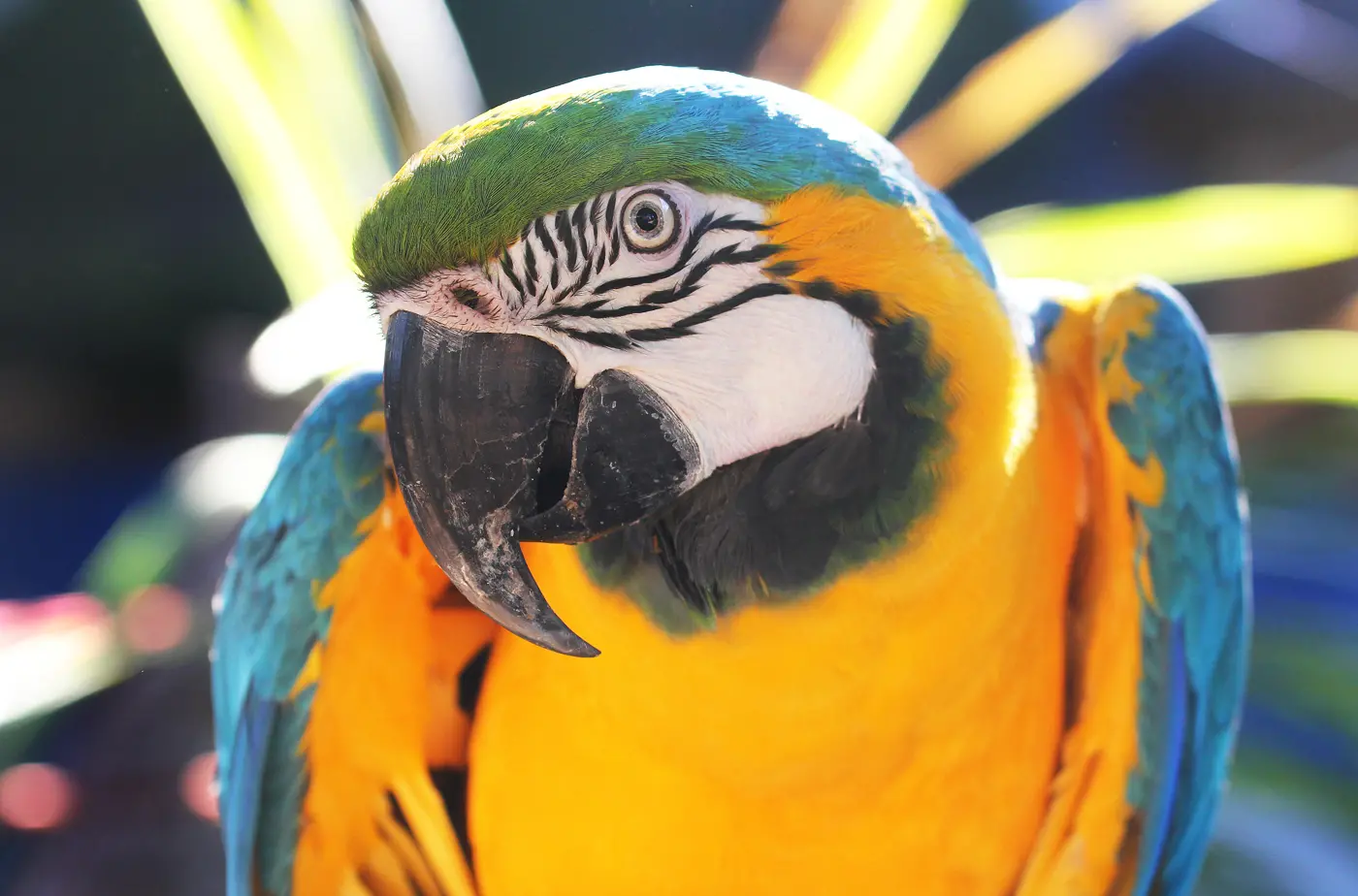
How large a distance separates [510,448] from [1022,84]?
1.51 m

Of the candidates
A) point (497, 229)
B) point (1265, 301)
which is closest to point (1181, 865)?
point (497, 229)

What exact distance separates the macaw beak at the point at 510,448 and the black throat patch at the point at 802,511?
0.18 ft

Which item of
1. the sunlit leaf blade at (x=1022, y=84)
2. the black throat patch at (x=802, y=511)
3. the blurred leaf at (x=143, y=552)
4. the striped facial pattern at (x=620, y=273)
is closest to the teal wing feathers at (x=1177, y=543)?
the black throat patch at (x=802, y=511)

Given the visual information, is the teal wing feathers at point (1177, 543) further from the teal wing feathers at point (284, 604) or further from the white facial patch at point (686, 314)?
the teal wing feathers at point (284, 604)

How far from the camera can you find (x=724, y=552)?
707 millimetres

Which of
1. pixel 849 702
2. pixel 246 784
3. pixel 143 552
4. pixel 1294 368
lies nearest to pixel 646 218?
pixel 849 702

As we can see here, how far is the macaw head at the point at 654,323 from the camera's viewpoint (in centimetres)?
58

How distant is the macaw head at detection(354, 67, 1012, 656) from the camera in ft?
1.89

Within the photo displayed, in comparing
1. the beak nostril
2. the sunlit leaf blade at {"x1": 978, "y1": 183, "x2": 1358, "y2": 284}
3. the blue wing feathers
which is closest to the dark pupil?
the beak nostril

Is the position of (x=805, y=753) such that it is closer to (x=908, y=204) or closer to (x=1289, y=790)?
(x=908, y=204)

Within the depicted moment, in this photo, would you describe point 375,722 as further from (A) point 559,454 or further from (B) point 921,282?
(B) point 921,282

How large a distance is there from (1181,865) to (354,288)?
1275 mm

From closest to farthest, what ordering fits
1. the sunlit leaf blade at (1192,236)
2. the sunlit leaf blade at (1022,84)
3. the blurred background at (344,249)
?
the blurred background at (344,249), the sunlit leaf blade at (1192,236), the sunlit leaf blade at (1022,84)

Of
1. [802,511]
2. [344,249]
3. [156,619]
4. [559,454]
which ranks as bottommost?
[802,511]
